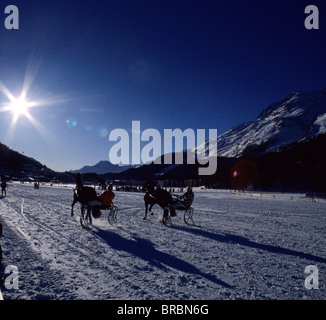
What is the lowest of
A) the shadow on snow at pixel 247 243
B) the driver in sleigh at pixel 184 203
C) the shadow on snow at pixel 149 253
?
the shadow on snow at pixel 247 243

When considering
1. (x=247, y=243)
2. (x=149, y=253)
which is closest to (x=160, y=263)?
(x=149, y=253)

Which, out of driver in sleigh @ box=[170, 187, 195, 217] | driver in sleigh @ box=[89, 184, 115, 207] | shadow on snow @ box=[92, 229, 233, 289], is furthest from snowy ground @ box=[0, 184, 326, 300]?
driver in sleigh @ box=[170, 187, 195, 217]

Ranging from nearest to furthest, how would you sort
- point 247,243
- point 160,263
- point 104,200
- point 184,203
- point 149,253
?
1. point 160,263
2. point 149,253
3. point 247,243
4. point 104,200
5. point 184,203

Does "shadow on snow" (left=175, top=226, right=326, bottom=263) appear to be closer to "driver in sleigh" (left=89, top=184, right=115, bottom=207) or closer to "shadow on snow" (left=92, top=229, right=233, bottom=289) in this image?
"shadow on snow" (left=92, top=229, right=233, bottom=289)

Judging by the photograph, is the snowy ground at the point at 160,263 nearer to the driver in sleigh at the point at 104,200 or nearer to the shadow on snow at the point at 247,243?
the shadow on snow at the point at 247,243

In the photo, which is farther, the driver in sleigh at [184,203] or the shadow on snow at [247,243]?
the driver in sleigh at [184,203]

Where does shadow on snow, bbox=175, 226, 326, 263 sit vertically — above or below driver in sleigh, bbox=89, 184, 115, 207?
below

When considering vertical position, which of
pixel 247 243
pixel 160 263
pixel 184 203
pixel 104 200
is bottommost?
pixel 247 243

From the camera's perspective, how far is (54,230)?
794 centimetres

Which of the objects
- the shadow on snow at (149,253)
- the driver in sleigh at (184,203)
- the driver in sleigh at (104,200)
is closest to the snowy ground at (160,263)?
the shadow on snow at (149,253)

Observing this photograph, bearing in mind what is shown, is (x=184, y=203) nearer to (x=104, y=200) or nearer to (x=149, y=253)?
(x=104, y=200)

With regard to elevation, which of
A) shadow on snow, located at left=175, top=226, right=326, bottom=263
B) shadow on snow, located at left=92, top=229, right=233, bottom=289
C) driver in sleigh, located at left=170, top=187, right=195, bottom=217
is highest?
driver in sleigh, located at left=170, top=187, right=195, bottom=217
